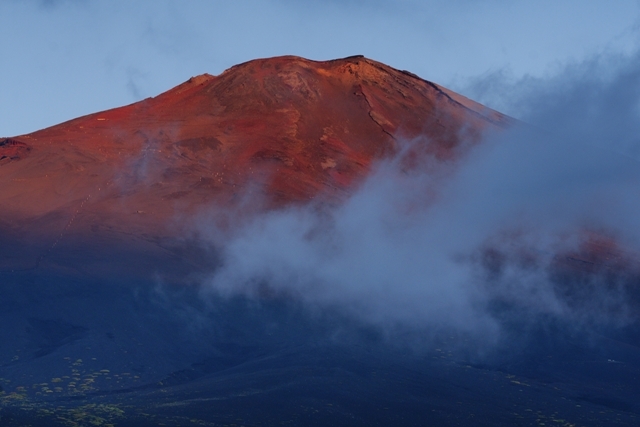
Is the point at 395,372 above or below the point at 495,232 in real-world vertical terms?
below

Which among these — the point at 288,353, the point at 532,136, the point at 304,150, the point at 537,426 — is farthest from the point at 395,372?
the point at 532,136

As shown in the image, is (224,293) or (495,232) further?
(495,232)

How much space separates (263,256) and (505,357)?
377 inches

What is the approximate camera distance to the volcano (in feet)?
69.8

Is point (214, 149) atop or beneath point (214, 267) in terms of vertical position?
atop

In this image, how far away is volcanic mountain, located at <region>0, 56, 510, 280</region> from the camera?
105 ft

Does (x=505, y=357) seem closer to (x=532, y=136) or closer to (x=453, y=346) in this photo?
(x=453, y=346)

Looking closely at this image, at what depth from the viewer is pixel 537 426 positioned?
20.3 meters

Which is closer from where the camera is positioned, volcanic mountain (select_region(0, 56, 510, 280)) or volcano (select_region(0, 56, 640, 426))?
volcano (select_region(0, 56, 640, 426))

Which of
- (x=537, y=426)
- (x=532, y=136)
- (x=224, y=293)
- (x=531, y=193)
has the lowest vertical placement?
(x=537, y=426)

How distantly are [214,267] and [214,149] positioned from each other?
319 inches

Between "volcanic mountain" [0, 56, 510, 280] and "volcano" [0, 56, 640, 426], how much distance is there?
0.08 metres

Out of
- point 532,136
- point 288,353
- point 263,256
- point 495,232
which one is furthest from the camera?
point 532,136

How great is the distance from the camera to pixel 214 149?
37.3m
